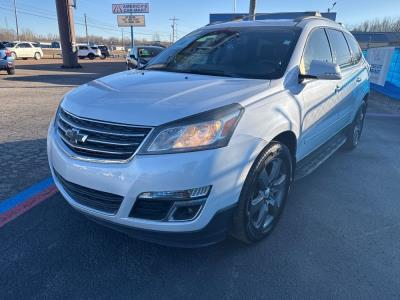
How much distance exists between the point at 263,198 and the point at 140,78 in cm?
157

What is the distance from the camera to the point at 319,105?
3.46 m

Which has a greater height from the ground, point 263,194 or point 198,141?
point 198,141

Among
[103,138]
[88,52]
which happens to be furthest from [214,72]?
[88,52]

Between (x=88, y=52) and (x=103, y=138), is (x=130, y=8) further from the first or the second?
(x=103, y=138)

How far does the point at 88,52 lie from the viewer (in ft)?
143

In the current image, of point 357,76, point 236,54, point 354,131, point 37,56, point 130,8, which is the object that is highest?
point 130,8

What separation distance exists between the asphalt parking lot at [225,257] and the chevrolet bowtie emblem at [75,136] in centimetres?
94

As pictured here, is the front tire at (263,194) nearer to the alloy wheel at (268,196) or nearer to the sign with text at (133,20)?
the alloy wheel at (268,196)

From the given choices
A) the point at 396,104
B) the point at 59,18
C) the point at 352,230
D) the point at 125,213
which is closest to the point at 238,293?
the point at 125,213

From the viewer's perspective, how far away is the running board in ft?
11.5

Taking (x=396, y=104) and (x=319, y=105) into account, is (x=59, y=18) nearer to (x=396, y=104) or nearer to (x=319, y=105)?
(x=396, y=104)

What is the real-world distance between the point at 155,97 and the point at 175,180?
688 mm

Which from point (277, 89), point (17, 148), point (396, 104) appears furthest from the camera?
point (396, 104)

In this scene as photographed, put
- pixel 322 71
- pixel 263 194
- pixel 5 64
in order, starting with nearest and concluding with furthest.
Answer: pixel 263 194, pixel 322 71, pixel 5 64
